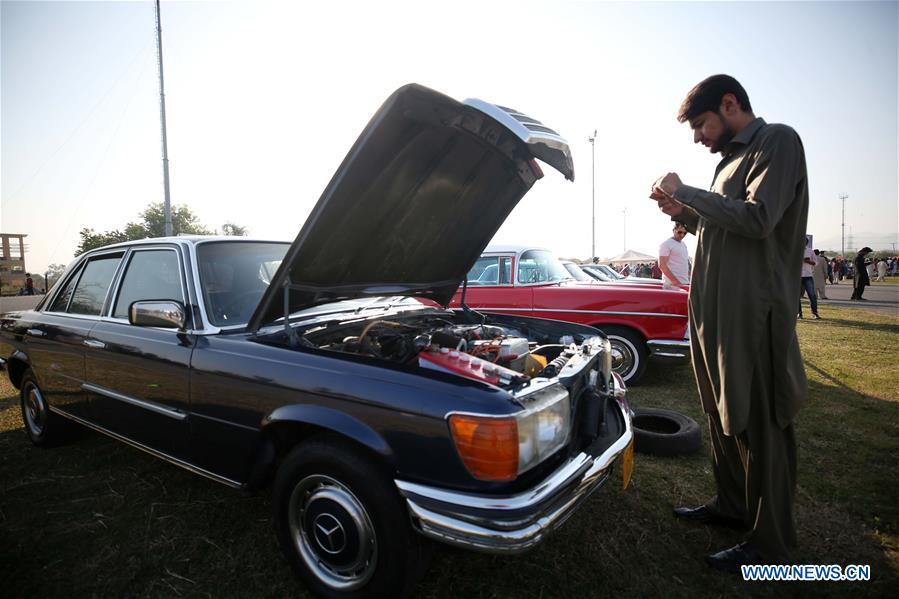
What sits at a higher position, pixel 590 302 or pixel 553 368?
pixel 590 302

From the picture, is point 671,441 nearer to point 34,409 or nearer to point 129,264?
point 129,264

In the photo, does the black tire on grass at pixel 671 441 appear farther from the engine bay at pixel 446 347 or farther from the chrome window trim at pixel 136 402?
the chrome window trim at pixel 136 402

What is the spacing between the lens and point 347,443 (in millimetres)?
1871

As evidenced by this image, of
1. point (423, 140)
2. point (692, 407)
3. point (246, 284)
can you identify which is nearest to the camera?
point (423, 140)

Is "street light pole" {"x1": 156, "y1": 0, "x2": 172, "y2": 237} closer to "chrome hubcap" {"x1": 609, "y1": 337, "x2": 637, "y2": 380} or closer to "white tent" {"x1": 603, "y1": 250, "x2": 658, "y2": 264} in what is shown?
"chrome hubcap" {"x1": 609, "y1": 337, "x2": 637, "y2": 380}

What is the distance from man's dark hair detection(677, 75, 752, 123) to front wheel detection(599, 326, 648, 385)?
138 inches

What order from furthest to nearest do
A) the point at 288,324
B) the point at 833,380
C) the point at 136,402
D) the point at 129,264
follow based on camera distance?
1. the point at 833,380
2. the point at 129,264
3. the point at 136,402
4. the point at 288,324

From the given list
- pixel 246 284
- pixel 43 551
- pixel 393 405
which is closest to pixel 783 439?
pixel 393 405

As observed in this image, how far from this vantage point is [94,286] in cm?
334

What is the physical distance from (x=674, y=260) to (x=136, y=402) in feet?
19.6

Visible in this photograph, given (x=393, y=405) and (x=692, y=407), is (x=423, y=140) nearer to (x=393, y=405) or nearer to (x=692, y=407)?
(x=393, y=405)

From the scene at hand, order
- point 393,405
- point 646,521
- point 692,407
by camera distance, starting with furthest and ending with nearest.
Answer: point 692,407, point 646,521, point 393,405

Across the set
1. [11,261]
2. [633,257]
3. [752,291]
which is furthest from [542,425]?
[11,261]

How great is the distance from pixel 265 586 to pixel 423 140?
7.46ft
